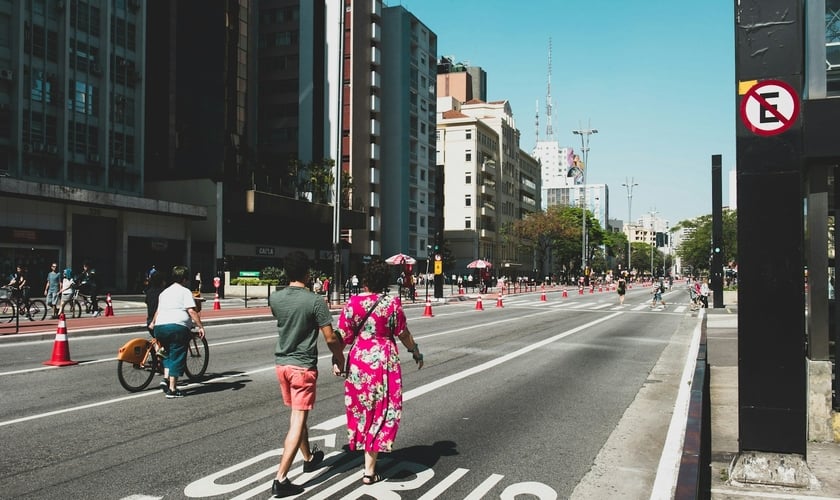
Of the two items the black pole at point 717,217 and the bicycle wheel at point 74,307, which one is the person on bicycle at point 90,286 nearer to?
the bicycle wheel at point 74,307

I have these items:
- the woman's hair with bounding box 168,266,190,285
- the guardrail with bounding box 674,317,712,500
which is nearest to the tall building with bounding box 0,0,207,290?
the woman's hair with bounding box 168,266,190,285

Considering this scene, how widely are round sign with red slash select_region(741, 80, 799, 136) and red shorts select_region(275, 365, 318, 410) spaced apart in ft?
13.2

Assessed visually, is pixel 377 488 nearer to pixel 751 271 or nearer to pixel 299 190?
pixel 751 271

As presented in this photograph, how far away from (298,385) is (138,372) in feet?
17.6

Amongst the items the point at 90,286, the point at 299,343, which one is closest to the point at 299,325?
the point at 299,343

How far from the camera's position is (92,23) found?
162ft

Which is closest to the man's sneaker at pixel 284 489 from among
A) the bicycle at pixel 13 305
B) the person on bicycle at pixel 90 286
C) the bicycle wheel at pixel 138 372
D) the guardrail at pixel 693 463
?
the guardrail at pixel 693 463

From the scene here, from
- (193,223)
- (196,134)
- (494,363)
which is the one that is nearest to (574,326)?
(494,363)

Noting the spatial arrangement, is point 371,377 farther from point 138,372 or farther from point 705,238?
point 705,238

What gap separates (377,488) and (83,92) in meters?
50.7

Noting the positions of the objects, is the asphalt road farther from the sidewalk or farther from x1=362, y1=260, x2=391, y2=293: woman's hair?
x1=362, y1=260, x2=391, y2=293: woman's hair

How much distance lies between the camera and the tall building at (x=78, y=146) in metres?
39.2

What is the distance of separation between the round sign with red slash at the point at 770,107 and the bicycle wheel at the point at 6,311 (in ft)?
68.7

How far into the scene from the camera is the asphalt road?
562 centimetres
